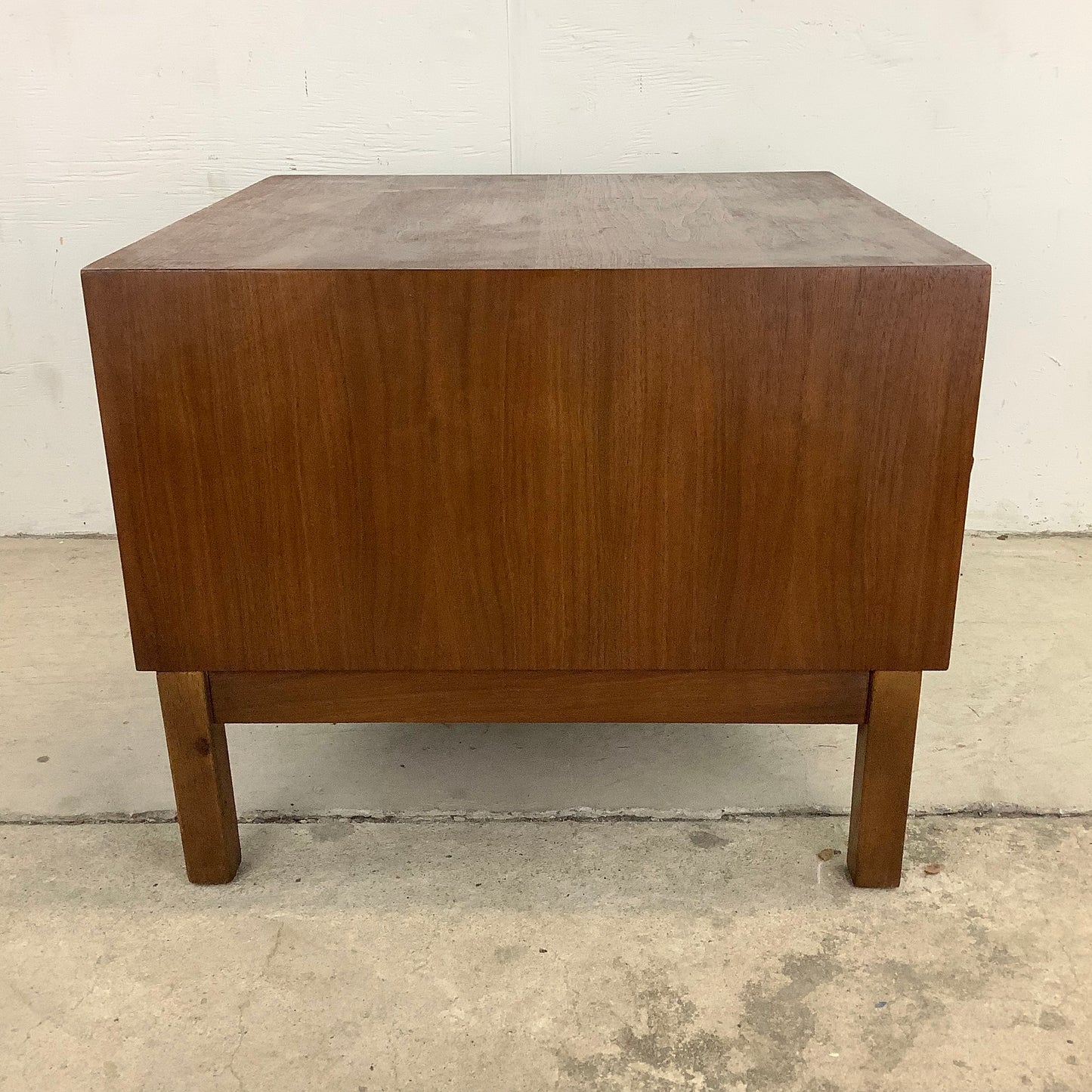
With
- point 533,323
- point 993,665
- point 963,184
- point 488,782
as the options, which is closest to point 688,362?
point 533,323

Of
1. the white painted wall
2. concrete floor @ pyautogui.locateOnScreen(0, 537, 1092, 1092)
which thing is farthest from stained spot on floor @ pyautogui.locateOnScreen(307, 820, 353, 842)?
the white painted wall

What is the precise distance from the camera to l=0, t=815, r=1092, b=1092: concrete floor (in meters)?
0.87

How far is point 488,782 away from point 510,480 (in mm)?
467

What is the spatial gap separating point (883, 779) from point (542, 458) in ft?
1.48

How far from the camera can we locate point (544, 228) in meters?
1.08

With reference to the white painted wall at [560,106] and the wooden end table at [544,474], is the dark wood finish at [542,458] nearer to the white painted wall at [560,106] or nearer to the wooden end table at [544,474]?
the wooden end table at [544,474]

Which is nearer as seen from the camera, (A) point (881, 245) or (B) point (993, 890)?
(A) point (881, 245)

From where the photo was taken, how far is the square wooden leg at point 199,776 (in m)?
1.04

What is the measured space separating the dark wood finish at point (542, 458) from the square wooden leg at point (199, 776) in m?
0.04

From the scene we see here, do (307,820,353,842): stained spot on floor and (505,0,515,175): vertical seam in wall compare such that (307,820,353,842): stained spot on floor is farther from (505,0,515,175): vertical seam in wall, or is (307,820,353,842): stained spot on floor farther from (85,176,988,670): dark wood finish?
(505,0,515,175): vertical seam in wall

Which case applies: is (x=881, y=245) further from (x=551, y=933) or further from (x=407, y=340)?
(x=551, y=933)

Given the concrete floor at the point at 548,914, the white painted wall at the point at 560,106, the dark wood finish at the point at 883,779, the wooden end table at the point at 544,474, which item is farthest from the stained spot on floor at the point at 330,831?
the white painted wall at the point at 560,106

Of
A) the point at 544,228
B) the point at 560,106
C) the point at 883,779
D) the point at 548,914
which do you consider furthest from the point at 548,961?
the point at 560,106

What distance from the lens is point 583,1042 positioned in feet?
2.93
